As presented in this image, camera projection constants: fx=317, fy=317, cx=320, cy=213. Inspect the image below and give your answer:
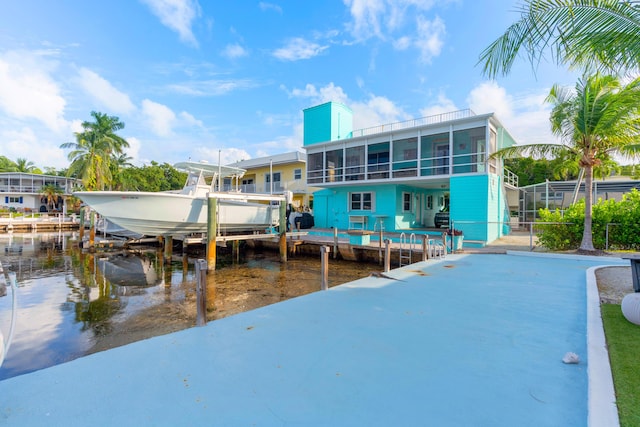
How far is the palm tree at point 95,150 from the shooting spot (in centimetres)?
2761

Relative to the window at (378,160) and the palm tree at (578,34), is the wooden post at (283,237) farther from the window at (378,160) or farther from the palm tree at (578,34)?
the palm tree at (578,34)

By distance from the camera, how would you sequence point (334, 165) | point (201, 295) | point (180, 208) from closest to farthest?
point (201, 295) < point (180, 208) < point (334, 165)

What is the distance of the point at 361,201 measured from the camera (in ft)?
60.0

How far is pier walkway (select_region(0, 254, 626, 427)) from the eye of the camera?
2.18 meters

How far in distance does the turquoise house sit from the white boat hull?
626cm

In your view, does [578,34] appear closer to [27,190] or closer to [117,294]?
[117,294]

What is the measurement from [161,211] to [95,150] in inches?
886

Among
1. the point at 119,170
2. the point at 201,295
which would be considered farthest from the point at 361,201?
the point at 119,170

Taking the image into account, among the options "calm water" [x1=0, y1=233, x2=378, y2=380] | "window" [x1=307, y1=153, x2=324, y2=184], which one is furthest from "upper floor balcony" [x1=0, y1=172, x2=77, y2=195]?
"window" [x1=307, y1=153, x2=324, y2=184]

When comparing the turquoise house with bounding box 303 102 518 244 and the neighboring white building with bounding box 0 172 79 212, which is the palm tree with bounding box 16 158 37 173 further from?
the turquoise house with bounding box 303 102 518 244

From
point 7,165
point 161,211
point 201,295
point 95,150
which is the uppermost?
point 7,165

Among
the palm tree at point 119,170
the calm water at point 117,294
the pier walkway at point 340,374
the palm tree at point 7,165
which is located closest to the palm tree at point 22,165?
A: the palm tree at point 7,165

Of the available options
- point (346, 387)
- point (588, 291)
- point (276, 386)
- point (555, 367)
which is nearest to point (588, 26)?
point (588, 291)

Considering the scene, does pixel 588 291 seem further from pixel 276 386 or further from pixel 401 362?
pixel 276 386
